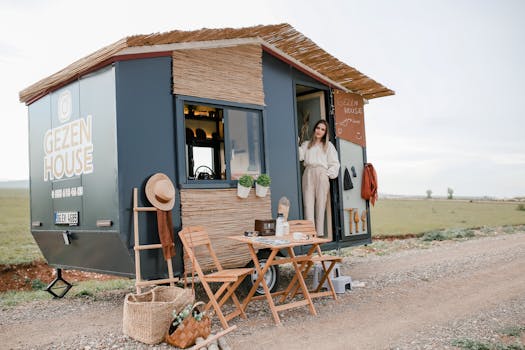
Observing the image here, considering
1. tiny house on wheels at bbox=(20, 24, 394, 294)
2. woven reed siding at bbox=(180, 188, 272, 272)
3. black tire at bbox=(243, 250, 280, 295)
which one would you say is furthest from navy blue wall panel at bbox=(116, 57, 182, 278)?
black tire at bbox=(243, 250, 280, 295)

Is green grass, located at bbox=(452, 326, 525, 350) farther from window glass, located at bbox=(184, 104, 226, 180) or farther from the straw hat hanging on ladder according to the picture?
window glass, located at bbox=(184, 104, 226, 180)

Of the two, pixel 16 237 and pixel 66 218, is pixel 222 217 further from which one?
pixel 16 237

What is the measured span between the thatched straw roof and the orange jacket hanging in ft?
4.21

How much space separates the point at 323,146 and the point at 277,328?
3.40 metres

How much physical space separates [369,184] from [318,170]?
4.00ft

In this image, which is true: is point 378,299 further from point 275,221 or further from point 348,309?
point 275,221

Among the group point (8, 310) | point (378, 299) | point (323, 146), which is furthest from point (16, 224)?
point (378, 299)

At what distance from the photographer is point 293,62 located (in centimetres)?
688

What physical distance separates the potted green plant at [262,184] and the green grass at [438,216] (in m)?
10.9

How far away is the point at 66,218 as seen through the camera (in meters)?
5.85

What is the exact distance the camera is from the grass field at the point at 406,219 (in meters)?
12.1

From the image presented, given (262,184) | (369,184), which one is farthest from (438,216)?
(262,184)

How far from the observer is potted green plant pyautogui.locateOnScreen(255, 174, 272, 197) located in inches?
238

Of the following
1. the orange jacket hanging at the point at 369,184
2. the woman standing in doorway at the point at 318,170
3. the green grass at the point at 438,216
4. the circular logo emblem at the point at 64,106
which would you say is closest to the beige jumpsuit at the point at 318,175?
the woman standing in doorway at the point at 318,170
